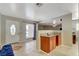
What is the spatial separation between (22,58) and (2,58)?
0.83ft

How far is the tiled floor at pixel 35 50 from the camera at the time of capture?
1150 millimetres

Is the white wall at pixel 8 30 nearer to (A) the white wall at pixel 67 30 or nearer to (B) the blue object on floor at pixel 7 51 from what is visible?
(B) the blue object on floor at pixel 7 51

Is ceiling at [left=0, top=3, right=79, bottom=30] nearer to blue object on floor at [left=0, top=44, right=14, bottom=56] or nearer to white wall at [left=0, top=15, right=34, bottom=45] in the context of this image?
white wall at [left=0, top=15, right=34, bottom=45]

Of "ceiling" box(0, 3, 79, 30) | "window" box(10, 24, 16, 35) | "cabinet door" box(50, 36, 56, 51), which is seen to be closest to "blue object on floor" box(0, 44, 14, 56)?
"window" box(10, 24, 16, 35)

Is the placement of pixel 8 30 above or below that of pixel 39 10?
below

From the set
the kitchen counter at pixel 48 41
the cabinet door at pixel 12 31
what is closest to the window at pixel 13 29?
the cabinet door at pixel 12 31

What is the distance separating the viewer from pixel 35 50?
1.24 metres

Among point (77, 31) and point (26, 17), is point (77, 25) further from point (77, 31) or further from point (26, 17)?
point (26, 17)

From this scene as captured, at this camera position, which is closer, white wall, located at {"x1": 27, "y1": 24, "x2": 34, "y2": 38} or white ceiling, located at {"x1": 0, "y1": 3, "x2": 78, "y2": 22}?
white ceiling, located at {"x1": 0, "y1": 3, "x2": 78, "y2": 22}

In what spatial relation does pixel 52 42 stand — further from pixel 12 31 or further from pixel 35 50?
pixel 12 31

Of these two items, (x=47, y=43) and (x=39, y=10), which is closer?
(x=39, y=10)

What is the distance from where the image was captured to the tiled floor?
1.15 m

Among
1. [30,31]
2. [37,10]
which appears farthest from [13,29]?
[37,10]

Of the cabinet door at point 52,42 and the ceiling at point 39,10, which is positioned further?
the cabinet door at point 52,42
